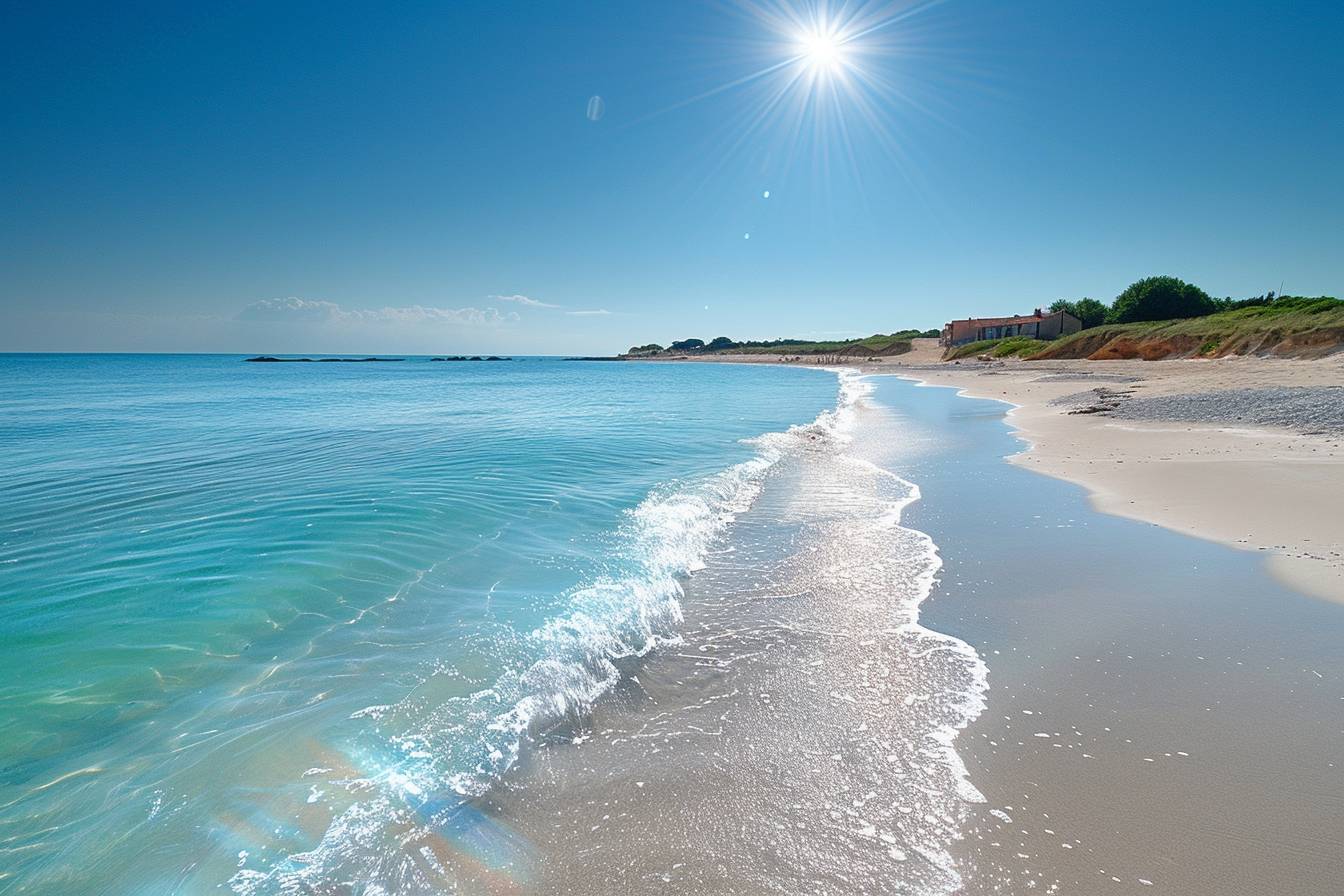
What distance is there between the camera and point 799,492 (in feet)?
33.6

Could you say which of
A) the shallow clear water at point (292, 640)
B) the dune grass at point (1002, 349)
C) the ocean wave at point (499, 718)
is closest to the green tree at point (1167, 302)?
the dune grass at point (1002, 349)

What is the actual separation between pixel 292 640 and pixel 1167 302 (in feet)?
265

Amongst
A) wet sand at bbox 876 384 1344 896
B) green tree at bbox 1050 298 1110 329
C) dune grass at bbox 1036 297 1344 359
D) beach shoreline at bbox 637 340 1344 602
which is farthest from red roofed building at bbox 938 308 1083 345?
wet sand at bbox 876 384 1344 896

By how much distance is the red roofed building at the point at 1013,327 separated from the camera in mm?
75062

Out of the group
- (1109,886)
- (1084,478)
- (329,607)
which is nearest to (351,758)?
(329,607)

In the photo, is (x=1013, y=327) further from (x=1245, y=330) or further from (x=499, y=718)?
(x=499, y=718)

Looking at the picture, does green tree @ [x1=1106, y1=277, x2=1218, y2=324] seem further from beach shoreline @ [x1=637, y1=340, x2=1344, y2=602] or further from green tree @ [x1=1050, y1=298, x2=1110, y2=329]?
beach shoreline @ [x1=637, y1=340, x2=1344, y2=602]

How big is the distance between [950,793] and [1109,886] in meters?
0.71

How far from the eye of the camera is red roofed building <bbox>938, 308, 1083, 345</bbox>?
75.1 meters

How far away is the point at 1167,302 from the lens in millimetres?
60031

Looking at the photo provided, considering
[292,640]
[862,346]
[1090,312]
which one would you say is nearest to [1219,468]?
[292,640]

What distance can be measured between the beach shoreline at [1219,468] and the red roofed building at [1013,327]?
2382 inches

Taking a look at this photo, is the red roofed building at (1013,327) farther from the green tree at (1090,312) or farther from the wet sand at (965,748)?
the wet sand at (965,748)

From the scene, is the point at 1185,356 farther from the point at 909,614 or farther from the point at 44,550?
the point at 44,550
